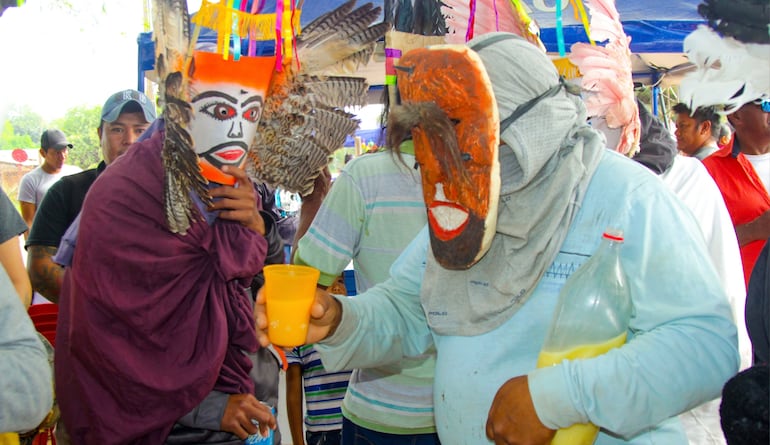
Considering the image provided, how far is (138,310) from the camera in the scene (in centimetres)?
192

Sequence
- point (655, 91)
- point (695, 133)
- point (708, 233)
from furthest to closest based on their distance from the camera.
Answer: point (655, 91), point (695, 133), point (708, 233)

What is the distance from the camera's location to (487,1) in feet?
7.09

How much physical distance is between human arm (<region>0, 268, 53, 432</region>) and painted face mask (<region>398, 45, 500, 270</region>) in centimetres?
96

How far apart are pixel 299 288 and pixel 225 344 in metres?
0.81

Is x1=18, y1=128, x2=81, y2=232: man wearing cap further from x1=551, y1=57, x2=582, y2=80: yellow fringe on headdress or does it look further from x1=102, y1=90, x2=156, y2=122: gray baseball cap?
x1=551, y1=57, x2=582, y2=80: yellow fringe on headdress

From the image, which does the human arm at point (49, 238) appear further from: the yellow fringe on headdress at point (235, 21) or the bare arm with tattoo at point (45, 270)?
the yellow fringe on headdress at point (235, 21)

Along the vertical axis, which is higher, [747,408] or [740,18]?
[740,18]

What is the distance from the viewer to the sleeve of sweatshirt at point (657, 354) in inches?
42.0

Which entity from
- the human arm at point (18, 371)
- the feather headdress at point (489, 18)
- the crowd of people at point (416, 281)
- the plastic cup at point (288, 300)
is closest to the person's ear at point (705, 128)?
the crowd of people at point (416, 281)

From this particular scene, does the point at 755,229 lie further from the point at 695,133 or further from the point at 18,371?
the point at 18,371

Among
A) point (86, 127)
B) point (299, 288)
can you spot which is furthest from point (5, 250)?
point (86, 127)

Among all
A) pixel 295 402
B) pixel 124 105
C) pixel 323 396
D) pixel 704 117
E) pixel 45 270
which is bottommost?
pixel 295 402

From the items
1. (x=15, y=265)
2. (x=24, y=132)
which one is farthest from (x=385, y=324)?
(x=24, y=132)

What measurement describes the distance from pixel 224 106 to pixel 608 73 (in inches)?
64.1
